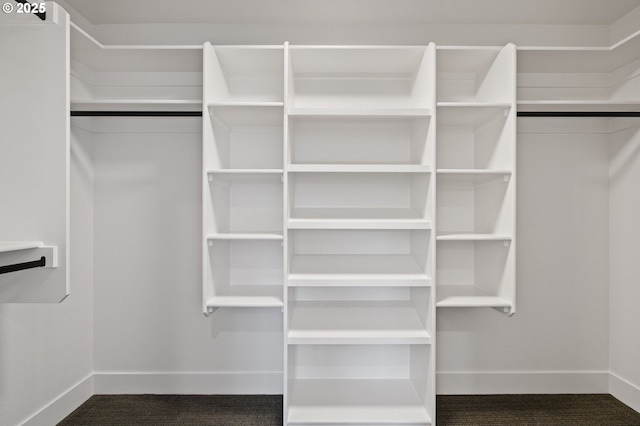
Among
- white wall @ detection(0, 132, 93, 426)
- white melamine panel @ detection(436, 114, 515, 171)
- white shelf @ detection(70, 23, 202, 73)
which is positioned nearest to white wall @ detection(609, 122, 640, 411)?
white melamine panel @ detection(436, 114, 515, 171)

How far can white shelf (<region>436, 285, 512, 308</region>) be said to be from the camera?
2400 mm

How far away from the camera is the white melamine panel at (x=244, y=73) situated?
2.38 m

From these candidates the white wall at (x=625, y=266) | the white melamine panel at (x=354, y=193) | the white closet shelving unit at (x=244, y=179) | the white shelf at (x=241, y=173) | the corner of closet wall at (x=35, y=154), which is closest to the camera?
the corner of closet wall at (x=35, y=154)

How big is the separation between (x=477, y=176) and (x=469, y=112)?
0.38m

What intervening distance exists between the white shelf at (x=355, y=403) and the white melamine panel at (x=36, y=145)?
1436 millimetres

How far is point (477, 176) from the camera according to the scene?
2.52 metres

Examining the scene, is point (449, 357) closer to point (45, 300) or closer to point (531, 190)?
point (531, 190)

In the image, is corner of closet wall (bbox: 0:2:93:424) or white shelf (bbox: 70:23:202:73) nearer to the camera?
corner of closet wall (bbox: 0:2:93:424)

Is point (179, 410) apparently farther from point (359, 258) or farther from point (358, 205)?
point (358, 205)

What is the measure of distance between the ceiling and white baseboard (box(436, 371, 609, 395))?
2.35m

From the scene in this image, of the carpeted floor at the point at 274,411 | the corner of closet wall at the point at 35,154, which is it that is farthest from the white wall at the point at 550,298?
the corner of closet wall at the point at 35,154

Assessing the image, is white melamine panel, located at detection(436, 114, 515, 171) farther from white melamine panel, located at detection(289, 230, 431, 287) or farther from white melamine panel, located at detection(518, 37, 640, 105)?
white melamine panel, located at detection(289, 230, 431, 287)

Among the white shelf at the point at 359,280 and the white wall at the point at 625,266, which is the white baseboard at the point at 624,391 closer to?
the white wall at the point at 625,266

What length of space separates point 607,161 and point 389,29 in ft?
5.69
